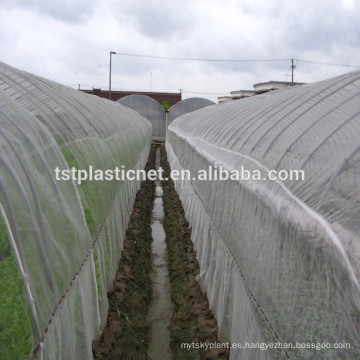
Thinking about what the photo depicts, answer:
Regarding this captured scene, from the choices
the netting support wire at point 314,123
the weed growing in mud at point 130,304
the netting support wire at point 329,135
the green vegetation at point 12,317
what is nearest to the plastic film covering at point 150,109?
the weed growing in mud at point 130,304

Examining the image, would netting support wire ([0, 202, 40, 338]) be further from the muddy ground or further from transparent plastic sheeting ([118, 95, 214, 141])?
transparent plastic sheeting ([118, 95, 214, 141])

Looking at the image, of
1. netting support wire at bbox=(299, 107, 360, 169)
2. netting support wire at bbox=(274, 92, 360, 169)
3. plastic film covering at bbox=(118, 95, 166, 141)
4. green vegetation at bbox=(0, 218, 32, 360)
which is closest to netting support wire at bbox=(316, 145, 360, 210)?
netting support wire at bbox=(299, 107, 360, 169)

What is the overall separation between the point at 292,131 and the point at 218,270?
2.34 m

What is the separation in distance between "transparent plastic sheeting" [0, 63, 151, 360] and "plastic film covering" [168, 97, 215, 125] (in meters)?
29.4

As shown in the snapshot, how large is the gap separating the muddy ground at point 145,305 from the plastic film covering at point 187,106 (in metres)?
26.8

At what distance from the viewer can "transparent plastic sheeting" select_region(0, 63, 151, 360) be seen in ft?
8.98

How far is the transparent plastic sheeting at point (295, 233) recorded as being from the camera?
2.35 metres

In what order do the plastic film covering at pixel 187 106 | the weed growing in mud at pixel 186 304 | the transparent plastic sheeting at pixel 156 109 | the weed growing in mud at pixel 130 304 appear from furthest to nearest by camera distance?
the transparent plastic sheeting at pixel 156 109 → the plastic film covering at pixel 187 106 → the weed growing in mud at pixel 186 304 → the weed growing in mud at pixel 130 304

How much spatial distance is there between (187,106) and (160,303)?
99.1 ft

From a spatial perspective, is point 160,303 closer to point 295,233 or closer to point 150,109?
point 295,233

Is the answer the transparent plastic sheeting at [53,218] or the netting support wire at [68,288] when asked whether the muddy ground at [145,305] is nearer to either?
the transparent plastic sheeting at [53,218]

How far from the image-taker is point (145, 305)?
20.9ft

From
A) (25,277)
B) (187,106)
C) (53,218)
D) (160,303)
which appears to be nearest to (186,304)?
(160,303)

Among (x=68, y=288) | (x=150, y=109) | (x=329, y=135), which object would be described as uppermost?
(x=150, y=109)
